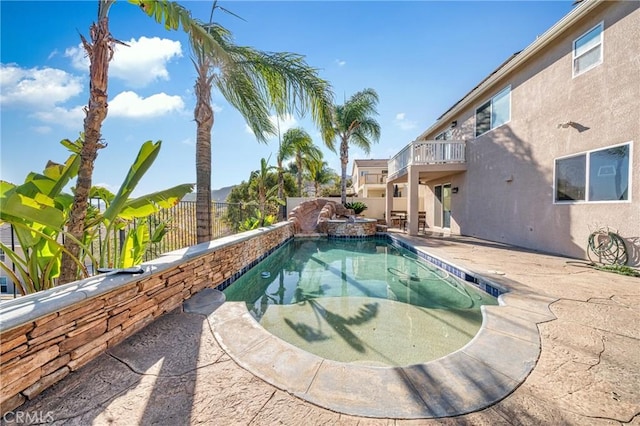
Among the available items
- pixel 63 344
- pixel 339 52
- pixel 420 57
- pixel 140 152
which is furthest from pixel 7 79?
pixel 420 57

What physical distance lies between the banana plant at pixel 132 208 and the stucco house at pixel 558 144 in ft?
32.7

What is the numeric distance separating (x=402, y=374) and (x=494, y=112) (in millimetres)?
12553

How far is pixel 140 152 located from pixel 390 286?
235 inches

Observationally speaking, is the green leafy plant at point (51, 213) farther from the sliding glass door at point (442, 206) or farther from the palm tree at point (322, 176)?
the palm tree at point (322, 176)

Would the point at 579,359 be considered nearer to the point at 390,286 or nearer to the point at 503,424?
the point at 503,424

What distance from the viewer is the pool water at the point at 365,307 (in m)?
3.73

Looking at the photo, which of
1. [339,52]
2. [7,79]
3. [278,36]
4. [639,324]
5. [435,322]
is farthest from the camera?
[339,52]

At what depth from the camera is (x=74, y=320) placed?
2498 millimetres

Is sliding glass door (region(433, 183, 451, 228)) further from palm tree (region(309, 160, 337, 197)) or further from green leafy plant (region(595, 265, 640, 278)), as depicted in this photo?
palm tree (region(309, 160, 337, 197))

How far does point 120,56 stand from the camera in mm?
3562

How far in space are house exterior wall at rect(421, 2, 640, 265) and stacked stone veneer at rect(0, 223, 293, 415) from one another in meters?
10.2

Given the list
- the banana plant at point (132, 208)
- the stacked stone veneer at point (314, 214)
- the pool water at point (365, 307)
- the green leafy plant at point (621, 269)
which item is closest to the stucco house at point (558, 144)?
the green leafy plant at point (621, 269)

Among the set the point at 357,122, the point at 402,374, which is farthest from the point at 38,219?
the point at 357,122

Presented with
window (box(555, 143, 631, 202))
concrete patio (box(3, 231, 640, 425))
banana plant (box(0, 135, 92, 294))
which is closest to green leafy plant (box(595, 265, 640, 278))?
window (box(555, 143, 631, 202))
